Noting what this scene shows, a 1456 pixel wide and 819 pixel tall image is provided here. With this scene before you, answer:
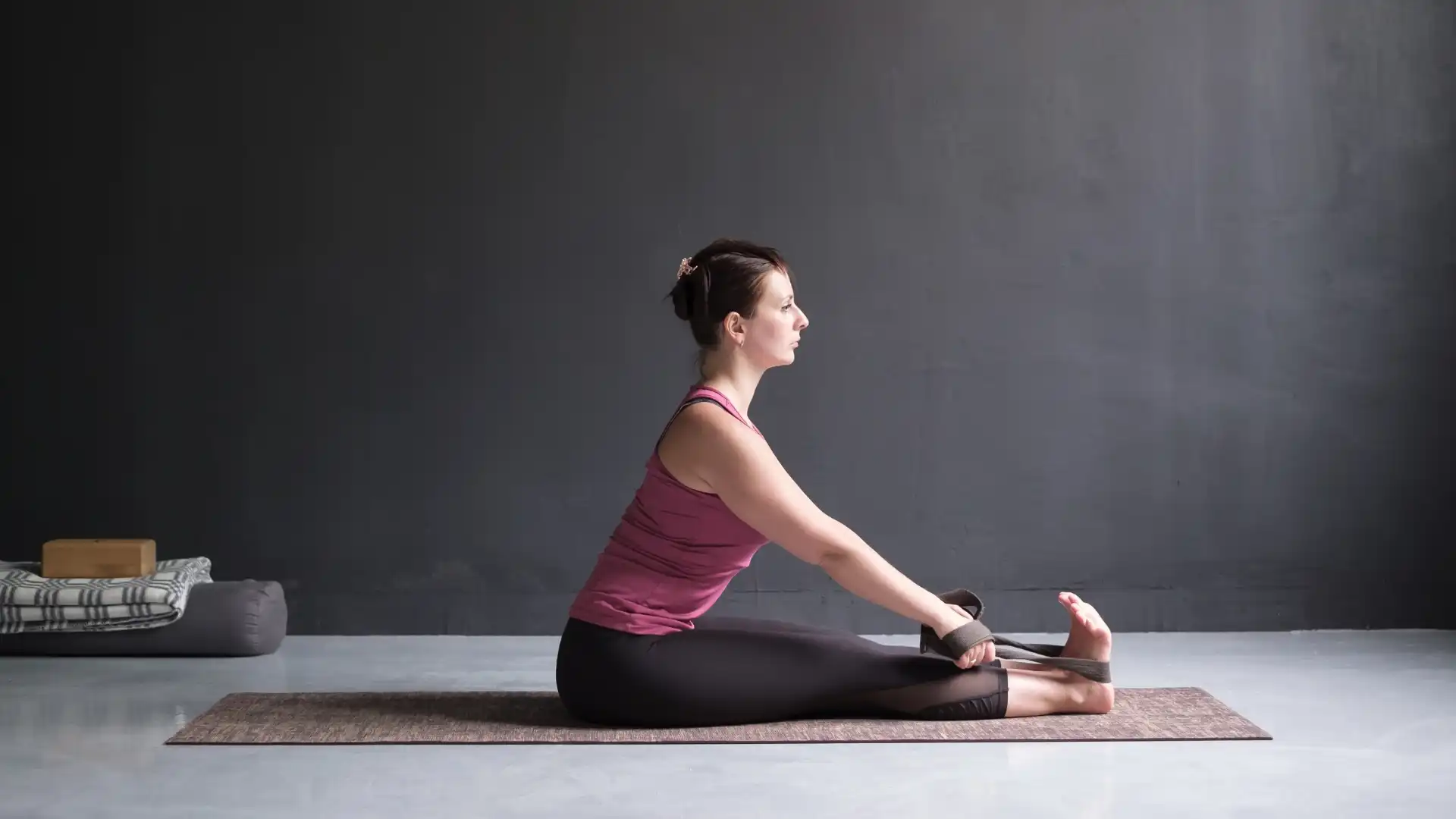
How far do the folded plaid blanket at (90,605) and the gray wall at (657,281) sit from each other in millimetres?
437

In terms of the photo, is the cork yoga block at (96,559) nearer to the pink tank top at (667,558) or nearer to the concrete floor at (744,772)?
the concrete floor at (744,772)

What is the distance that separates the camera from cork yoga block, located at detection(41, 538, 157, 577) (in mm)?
3982

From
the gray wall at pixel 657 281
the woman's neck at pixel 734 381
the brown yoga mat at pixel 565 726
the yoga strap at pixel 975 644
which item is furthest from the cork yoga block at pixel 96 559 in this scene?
the yoga strap at pixel 975 644

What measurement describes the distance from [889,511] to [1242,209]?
4.40 feet

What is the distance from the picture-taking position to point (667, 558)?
9.39ft

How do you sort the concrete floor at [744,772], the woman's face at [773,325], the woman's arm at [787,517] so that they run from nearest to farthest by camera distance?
1. the concrete floor at [744,772]
2. the woman's arm at [787,517]
3. the woman's face at [773,325]

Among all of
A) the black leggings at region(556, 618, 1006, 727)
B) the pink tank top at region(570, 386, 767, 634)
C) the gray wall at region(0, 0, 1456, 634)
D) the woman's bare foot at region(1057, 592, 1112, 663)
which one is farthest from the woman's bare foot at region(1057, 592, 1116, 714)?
the gray wall at region(0, 0, 1456, 634)

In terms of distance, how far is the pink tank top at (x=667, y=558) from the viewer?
283 cm

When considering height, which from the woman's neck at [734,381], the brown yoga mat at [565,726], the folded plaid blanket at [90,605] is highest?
the woman's neck at [734,381]

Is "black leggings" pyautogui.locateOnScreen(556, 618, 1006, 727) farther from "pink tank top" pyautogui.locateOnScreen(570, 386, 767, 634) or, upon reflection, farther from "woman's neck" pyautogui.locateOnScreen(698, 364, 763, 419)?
"woman's neck" pyautogui.locateOnScreen(698, 364, 763, 419)

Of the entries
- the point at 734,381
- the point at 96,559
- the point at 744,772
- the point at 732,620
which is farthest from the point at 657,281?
the point at 744,772

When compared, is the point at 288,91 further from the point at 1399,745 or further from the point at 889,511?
the point at 1399,745

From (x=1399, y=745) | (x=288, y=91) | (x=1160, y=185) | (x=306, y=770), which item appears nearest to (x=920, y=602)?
(x=1399, y=745)

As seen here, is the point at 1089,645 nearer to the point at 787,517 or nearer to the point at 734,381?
the point at 787,517
